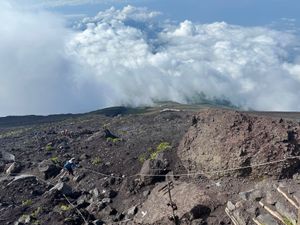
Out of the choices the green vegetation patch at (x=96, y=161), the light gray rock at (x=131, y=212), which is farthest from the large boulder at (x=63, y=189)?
the light gray rock at (x=131, y=212)

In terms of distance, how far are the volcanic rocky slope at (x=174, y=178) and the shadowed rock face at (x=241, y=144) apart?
42 mm

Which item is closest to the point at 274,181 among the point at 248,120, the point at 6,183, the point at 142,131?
the point at 248,120

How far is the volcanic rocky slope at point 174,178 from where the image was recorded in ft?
69.6

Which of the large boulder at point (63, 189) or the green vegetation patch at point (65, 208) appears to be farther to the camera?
the large boulder at point (63, 189)

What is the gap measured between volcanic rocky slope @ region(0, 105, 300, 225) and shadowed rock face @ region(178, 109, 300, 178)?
4 cm

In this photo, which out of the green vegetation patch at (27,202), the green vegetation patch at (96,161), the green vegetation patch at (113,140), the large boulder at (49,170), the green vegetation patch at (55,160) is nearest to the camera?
the green vegetation patch at (27,202)

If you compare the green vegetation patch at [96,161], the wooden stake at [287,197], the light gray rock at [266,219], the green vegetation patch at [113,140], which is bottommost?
the light gray rock at [266,219]

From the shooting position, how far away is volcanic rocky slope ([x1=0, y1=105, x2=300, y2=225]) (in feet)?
69.6

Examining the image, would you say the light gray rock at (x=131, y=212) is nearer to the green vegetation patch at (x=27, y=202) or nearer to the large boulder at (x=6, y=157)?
the green vegetation patch at (x=27, y=202)

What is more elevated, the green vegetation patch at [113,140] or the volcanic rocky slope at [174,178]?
the green vegetation patch at [113,140]

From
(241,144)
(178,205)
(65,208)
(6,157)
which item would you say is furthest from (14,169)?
(241,144)

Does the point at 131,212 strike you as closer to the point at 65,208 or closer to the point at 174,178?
the point at 174,178

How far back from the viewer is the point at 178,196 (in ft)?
73.7

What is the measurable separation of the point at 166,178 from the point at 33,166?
458 inches
